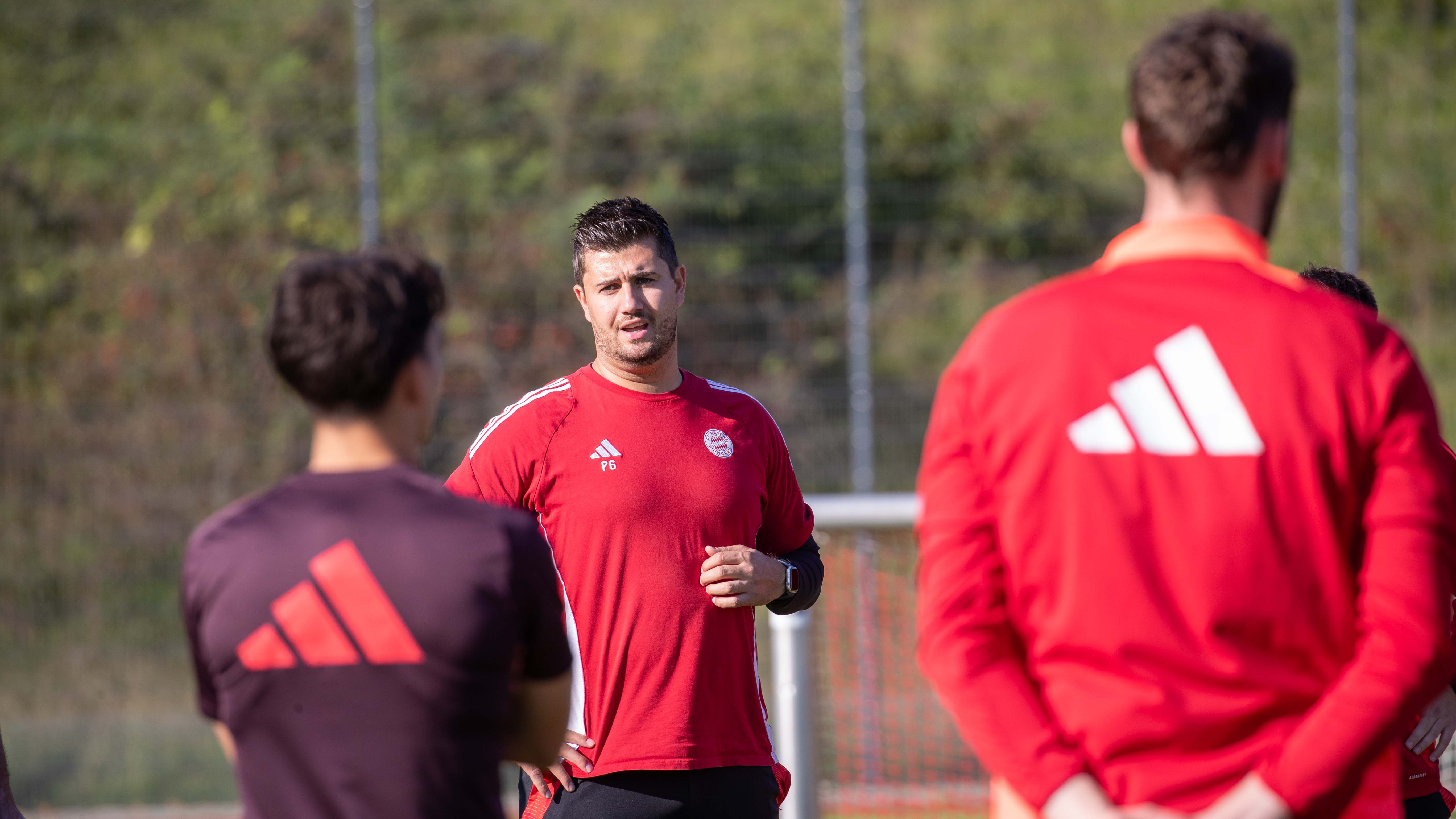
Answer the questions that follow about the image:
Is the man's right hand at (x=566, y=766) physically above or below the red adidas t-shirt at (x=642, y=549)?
below

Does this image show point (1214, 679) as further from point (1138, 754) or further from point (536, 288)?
point (536, 288)

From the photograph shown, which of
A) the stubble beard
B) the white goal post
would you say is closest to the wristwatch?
the stubble beard

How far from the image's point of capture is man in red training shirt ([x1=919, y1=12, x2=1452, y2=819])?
5.40 ft

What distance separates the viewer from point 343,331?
1.77 m

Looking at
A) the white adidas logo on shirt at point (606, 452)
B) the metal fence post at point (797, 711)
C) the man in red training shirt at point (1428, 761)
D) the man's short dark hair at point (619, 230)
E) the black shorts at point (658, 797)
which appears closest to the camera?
the man in red training shirt at point (1428, 761)

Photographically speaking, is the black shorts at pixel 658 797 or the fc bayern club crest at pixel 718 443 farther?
the fc bayern club crest at pixel 718 443

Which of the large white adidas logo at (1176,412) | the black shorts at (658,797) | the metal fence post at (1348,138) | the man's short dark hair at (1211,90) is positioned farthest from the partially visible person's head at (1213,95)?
the metal fence post at (1348,138)

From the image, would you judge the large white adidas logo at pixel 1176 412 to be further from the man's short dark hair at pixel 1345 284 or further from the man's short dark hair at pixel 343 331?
the man's short dark hair at pixel 1345 284

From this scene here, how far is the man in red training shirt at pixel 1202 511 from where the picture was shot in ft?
5.40

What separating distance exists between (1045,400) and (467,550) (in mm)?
821

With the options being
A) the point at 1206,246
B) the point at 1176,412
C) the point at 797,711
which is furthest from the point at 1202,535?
the point at 797,711

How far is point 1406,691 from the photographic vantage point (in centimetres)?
164

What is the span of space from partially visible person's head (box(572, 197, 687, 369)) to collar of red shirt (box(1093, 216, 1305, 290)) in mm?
1758

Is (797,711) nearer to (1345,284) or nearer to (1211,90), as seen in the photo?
(1345,284)
